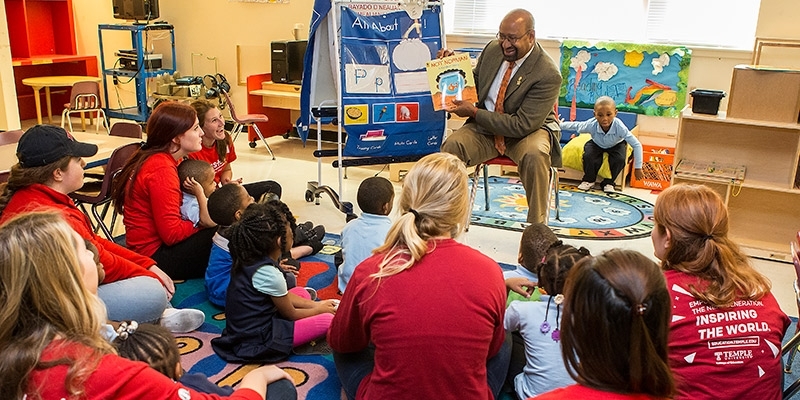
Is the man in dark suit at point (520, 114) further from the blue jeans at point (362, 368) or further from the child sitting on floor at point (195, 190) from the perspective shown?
the blue jeans at point (362, 368)

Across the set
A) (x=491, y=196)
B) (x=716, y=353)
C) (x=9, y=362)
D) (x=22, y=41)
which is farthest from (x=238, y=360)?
(x=22, y=41)

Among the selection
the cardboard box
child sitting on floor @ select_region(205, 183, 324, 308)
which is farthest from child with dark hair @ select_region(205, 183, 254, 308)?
the cardboard box

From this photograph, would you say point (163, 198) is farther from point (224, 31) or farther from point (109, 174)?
point (224, 31)

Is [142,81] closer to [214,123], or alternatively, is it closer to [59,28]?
[59,28]

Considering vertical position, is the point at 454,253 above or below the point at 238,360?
above

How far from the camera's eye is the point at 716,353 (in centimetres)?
184

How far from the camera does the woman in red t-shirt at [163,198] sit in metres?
3.24

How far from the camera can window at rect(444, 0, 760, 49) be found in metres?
5.68

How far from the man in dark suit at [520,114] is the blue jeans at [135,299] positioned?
2.01m

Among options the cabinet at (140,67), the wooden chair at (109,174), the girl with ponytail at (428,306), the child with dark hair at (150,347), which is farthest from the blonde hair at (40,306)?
the cabinet at (140,67)

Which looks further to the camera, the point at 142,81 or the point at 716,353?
the point at 142,81

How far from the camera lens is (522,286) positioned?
2.50m

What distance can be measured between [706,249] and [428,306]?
83 centimetres

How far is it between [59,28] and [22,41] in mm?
657
